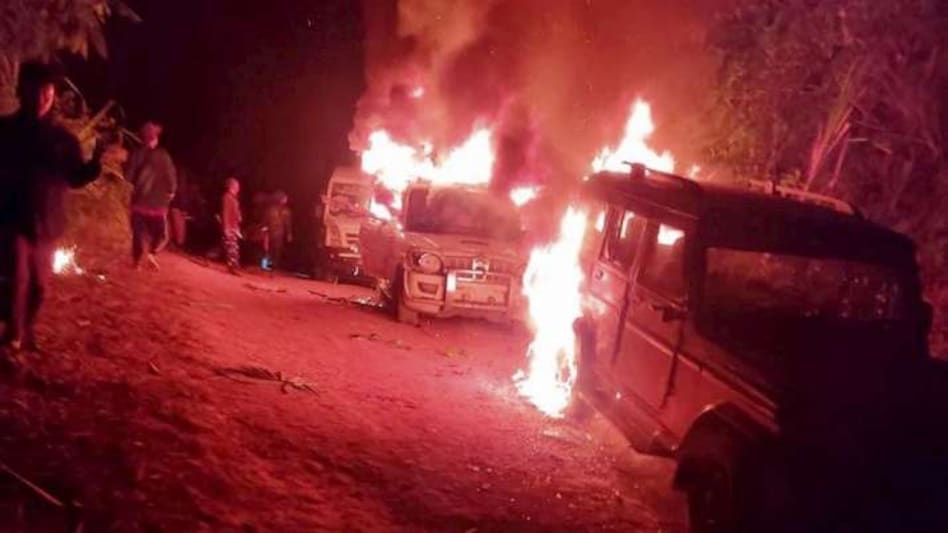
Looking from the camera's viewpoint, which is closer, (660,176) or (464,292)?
(660,176)

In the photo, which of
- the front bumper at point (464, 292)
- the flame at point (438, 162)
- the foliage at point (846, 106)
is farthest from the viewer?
the flame at point (438, 162)

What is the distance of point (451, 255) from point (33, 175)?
A: 632 centimetres

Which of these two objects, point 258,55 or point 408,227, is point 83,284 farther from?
point 258,55

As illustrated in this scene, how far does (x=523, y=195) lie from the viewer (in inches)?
575

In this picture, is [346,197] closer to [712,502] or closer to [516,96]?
Result: [516,96]

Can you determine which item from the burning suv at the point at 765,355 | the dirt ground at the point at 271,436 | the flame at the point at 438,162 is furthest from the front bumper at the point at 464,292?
the flame at the point at 438,162

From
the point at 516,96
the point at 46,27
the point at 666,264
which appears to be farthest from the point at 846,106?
the point at 46,27

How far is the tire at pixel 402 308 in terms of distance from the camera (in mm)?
11945

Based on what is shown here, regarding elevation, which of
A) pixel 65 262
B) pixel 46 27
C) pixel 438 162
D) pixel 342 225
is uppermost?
pixel 46 27

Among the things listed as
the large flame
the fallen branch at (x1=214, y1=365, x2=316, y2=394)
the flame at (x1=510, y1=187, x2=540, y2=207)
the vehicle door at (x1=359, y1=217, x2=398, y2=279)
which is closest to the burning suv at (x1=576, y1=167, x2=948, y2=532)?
the large flame

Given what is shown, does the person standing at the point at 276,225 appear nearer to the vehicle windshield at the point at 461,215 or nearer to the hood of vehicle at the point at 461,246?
the vehicle windshield at the point at 461,215

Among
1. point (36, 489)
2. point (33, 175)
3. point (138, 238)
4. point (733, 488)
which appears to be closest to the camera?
point (36, 489)

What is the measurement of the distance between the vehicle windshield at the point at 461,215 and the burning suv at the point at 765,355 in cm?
419

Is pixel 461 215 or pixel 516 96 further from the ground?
pixel 516 96
